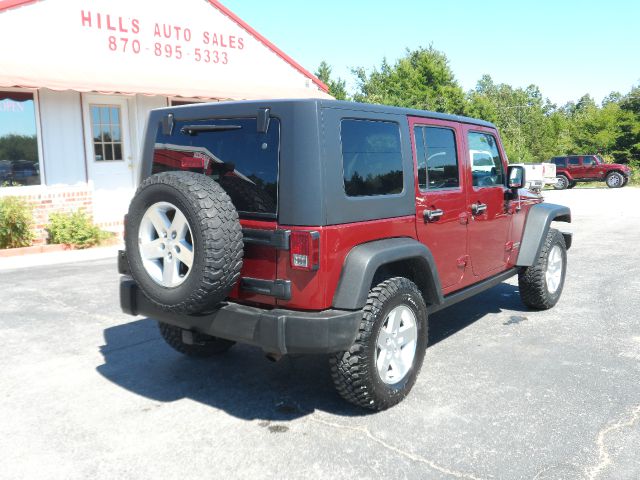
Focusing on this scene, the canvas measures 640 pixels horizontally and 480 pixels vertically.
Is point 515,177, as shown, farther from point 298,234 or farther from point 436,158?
point 298,234

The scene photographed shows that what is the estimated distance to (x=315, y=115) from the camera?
10.9ft

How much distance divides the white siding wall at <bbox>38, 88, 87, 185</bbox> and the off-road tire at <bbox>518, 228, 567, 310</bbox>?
29.5 feet

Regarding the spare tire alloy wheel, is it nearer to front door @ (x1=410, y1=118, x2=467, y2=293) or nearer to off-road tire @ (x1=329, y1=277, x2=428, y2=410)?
off-road tire @ (x1=329, y1=277, x2=428, y2=410)

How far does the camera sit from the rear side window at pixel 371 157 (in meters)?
3.53

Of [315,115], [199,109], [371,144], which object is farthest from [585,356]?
[199,109]

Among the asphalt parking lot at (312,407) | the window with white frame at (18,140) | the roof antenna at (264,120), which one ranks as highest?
the window with white frame at (18,140)

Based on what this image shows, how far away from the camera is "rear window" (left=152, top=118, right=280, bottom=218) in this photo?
11.2 ft

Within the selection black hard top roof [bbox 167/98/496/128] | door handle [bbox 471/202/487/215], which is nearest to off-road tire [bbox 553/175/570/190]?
door handle [bbox 471/202/487/215]

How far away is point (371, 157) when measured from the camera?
3703 millimetres

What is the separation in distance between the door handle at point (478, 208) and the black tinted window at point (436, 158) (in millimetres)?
274

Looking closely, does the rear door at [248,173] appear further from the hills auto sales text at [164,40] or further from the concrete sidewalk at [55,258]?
the hills auto sales text at [164,40]

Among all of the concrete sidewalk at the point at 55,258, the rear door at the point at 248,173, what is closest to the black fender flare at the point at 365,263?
the rear door at the point at 248,173

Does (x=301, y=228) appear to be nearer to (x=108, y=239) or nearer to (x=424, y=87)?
(x=108, y=239)

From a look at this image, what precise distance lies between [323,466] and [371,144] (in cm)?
194
